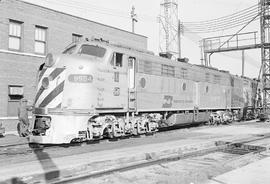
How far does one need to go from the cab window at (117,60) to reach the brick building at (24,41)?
9.18 m

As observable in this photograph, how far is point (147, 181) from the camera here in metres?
6.89

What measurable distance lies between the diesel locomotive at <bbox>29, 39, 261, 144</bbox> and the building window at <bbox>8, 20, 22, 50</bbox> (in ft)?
27.4

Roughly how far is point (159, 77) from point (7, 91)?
9.61m

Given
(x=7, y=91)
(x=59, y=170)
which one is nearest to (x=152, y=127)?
(x=59, y=170)

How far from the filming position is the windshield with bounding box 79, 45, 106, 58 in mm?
12570

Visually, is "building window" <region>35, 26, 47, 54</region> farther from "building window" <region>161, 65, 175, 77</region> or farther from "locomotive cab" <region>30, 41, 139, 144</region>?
"building window" <region>161, 65, 175, 77</region>

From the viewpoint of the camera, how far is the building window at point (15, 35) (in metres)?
20.1

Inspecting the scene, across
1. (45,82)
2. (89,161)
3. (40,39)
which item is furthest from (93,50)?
(40,39)

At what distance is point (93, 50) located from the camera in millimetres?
12656

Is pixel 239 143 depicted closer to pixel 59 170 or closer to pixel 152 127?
pixel 152 127

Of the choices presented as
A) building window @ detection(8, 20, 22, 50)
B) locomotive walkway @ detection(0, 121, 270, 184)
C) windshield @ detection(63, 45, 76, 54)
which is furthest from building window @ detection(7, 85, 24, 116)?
locomotive walkway @ detection(0, 121, 270, 184)

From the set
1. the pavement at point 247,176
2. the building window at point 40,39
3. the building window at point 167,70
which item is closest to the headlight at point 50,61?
the building window at point 167,70

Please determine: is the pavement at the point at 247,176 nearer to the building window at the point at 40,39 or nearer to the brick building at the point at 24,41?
the brick building at the point at 24,41

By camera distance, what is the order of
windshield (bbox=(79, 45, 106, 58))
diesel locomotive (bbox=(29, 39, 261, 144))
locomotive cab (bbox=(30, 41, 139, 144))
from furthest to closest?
1. windshield (bbox=(79, 45, 106, 58))
2. diesel locomotive (bbox=(29, 39, 261, 144))
3. locomotive cab (bbox=(30, 41, 139, 144))
